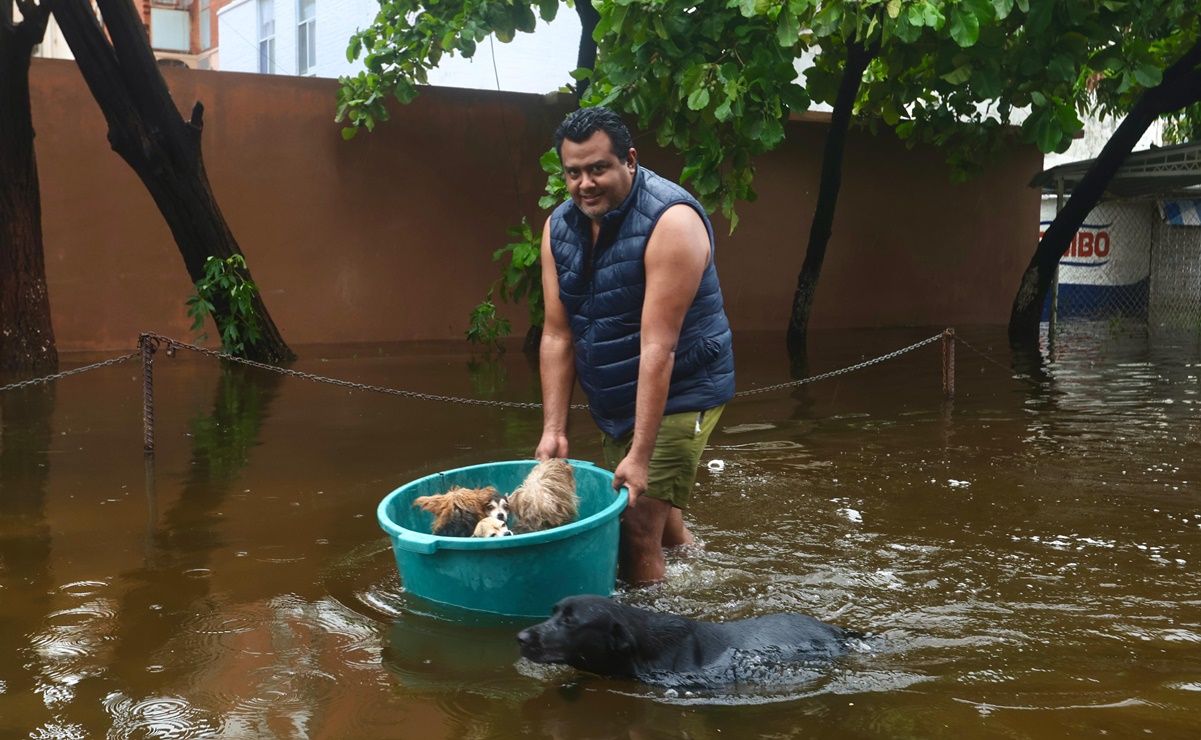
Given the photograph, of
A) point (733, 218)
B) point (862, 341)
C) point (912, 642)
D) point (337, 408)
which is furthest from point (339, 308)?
point (912, 642)

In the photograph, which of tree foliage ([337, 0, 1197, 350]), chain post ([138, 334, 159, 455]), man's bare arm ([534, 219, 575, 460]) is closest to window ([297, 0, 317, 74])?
tree foliage ([337, 0, 1197, 350])

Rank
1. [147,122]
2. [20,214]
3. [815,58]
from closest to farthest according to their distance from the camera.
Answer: [20,214] → [147,122] → [815,58]

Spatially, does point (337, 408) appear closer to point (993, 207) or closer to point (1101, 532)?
point (1101, 532)

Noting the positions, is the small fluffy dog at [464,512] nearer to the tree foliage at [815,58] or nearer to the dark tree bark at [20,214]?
the tree foliage at [815,58]

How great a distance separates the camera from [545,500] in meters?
4.10

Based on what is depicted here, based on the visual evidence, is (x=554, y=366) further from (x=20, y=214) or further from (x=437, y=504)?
(x=20, y=214)

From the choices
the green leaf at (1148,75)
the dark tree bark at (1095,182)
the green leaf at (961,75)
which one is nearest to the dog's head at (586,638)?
the green leaf at (961,75)

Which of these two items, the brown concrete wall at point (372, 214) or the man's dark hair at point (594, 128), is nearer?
the man's dark hair at point (594, 128)

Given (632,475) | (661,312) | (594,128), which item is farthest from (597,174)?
(632,475)

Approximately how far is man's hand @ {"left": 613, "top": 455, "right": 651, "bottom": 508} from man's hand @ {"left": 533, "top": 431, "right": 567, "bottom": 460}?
432 mm

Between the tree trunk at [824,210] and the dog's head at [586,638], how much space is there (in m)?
9.02

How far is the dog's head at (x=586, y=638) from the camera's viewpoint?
345 centimetres

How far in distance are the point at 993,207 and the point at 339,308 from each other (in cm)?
1084

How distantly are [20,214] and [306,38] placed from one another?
12.5 metres
